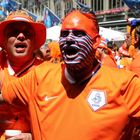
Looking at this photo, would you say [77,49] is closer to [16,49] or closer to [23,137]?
[23,137]

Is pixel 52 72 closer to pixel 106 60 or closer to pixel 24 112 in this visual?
pixel 24 112

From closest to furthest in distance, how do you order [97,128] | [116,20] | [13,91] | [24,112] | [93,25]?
[97,128] → [93,25] → [13,91] → [24,112] → [116,20]

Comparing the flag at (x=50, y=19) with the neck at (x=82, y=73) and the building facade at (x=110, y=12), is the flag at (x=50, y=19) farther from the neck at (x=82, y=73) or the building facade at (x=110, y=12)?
the neck at (x=82, y=73)

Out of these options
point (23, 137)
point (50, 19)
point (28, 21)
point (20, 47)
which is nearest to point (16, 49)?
point (20, 47)

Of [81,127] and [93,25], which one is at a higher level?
[93,25]

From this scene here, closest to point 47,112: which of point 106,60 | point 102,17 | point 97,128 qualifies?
point 97,128

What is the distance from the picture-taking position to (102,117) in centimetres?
268

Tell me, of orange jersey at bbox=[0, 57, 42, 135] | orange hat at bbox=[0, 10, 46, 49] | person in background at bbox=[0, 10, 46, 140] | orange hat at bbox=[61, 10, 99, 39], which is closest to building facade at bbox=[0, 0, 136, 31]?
orange hat at bbox=[0, 10, 46, 49]

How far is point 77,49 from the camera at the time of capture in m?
2.77

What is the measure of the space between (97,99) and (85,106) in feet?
0.25

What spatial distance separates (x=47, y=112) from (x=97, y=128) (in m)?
0.32

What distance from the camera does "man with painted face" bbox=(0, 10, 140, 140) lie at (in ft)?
8.79

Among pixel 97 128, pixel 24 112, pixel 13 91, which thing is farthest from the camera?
pixel 24 112

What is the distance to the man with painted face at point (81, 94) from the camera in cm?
268
